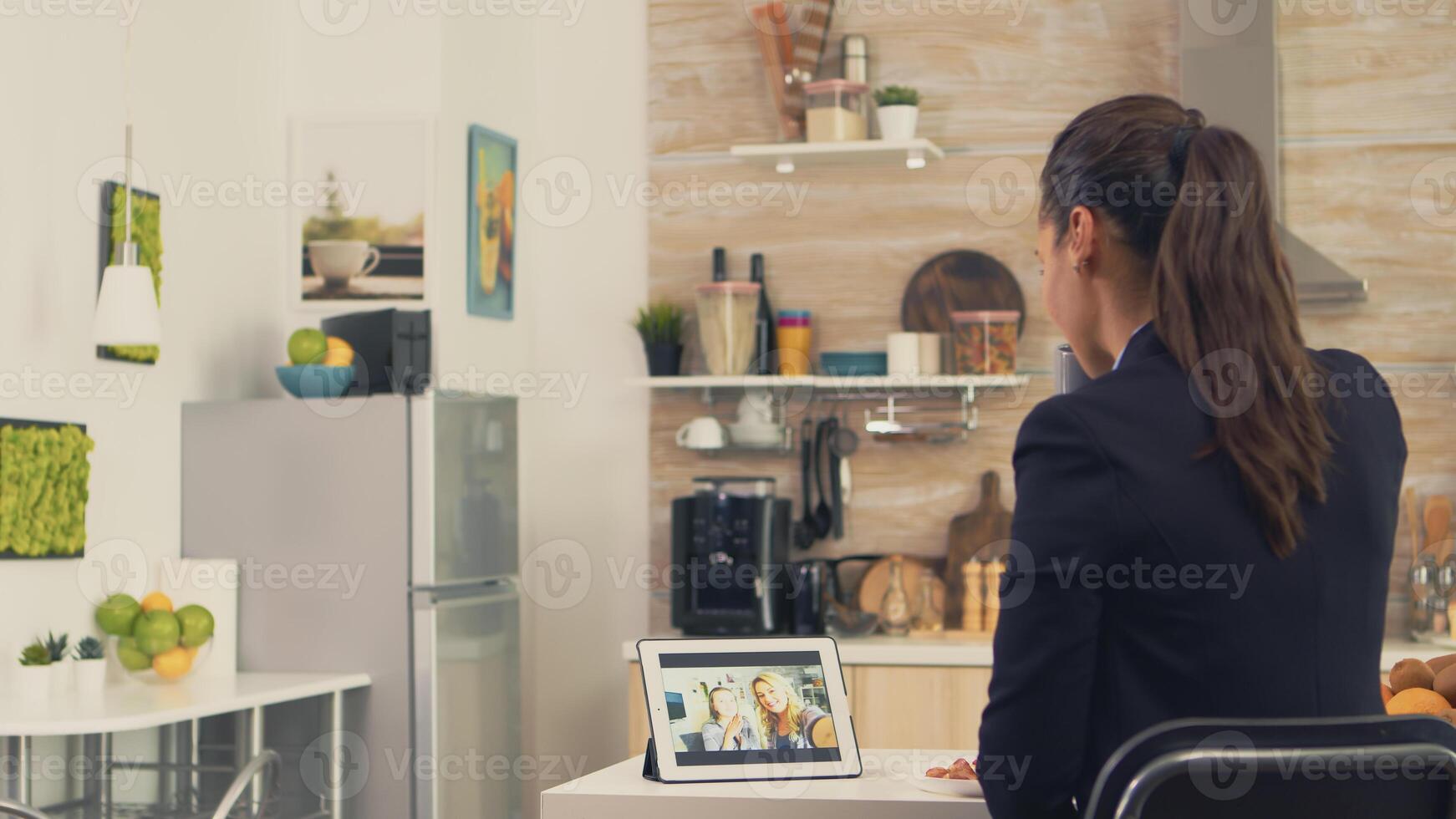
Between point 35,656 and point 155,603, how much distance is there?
0.41m

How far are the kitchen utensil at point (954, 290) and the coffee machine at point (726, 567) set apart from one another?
706mm

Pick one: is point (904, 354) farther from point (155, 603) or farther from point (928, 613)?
point (155, 603)

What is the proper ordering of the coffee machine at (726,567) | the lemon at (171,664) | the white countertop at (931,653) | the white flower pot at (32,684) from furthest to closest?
1. the coffee machine at (726,567)
2. the white countertop at (931,653)
3. the lemon at (171,664)
4. the white flower pot at (32,684)

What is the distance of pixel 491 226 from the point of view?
13.8 feet

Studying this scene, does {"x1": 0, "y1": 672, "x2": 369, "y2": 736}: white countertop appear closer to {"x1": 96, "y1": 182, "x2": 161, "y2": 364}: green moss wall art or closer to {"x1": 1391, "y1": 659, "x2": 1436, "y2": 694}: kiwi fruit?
{"x1": 96, "y1": 182, "x2": 161, "y2": 364}: green moss wall art

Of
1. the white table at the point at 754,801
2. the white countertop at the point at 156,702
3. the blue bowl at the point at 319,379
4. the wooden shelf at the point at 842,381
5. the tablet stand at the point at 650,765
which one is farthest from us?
the wooden shelf at the point at 842,381

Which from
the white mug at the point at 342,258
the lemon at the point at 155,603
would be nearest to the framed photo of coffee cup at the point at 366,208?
the white mug at the point at 342,258

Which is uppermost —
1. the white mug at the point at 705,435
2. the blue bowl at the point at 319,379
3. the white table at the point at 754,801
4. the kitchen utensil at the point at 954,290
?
the kitchen utensil at the point at 954,290

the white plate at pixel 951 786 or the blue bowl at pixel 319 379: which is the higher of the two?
the blue bowl at pixel 319 379

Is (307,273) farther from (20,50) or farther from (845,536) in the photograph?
(845,536)

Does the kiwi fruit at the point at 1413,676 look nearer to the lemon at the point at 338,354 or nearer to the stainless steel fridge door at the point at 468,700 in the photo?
the stainless steel fridge door at the point at 468,700

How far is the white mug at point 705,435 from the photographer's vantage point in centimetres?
414

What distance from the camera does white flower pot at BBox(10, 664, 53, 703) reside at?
2870mm

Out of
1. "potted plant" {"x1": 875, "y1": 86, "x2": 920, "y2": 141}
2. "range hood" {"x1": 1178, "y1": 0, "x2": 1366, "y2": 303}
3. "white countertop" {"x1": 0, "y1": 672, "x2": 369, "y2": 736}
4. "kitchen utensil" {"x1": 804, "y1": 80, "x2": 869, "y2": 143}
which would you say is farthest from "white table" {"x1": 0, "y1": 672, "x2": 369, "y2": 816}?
"range hood" {"x1": 1178, "y1": 0, "x2": 1366, "y2": 303}
